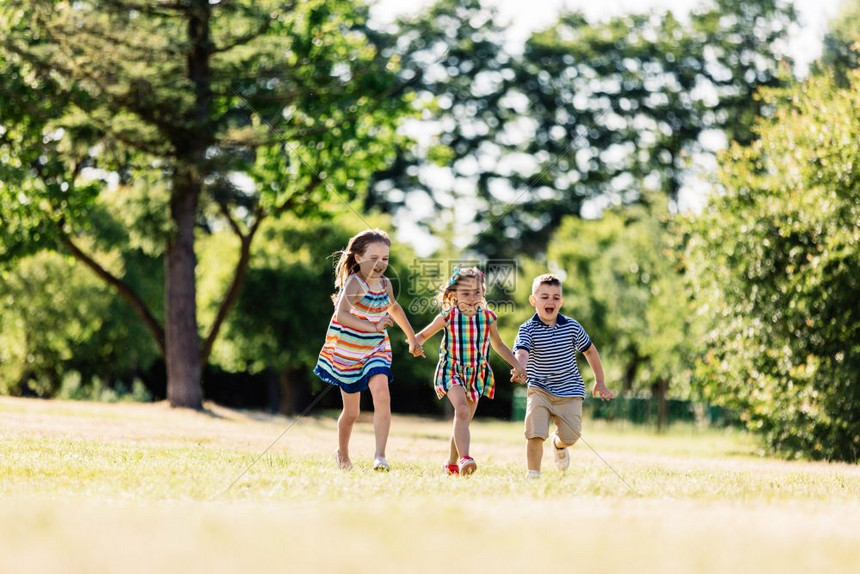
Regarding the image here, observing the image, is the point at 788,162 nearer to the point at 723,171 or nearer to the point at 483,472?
the point at 723,171

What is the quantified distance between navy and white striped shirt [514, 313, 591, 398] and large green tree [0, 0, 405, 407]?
12.2 meters

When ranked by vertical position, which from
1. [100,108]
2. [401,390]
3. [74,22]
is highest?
[74,22]

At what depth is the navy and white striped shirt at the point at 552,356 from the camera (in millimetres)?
8141

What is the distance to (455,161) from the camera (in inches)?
1587

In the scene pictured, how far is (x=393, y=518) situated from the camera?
15.9ft

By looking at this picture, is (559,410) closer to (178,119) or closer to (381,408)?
(381,408)

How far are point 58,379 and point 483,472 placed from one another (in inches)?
976

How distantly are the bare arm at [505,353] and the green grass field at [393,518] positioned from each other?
82 centimetres

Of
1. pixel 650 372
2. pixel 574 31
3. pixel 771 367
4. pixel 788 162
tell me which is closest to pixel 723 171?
pixel 788 162

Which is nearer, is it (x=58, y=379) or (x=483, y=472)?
(x=483, y=472)

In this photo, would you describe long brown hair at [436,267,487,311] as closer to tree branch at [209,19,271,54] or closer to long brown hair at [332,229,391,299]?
long brown hair at [332,229,391,299]

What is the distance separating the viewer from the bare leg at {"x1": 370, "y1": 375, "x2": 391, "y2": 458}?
25.8ft

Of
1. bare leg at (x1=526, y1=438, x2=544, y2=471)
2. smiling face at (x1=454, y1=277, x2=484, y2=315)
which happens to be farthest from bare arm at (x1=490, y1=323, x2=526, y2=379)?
bare leg at (x1=526, y1=438, x2=544, y2=471)

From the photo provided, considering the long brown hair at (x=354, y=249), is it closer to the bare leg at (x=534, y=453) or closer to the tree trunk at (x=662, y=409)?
the bare leg at (x=534, y=453)
